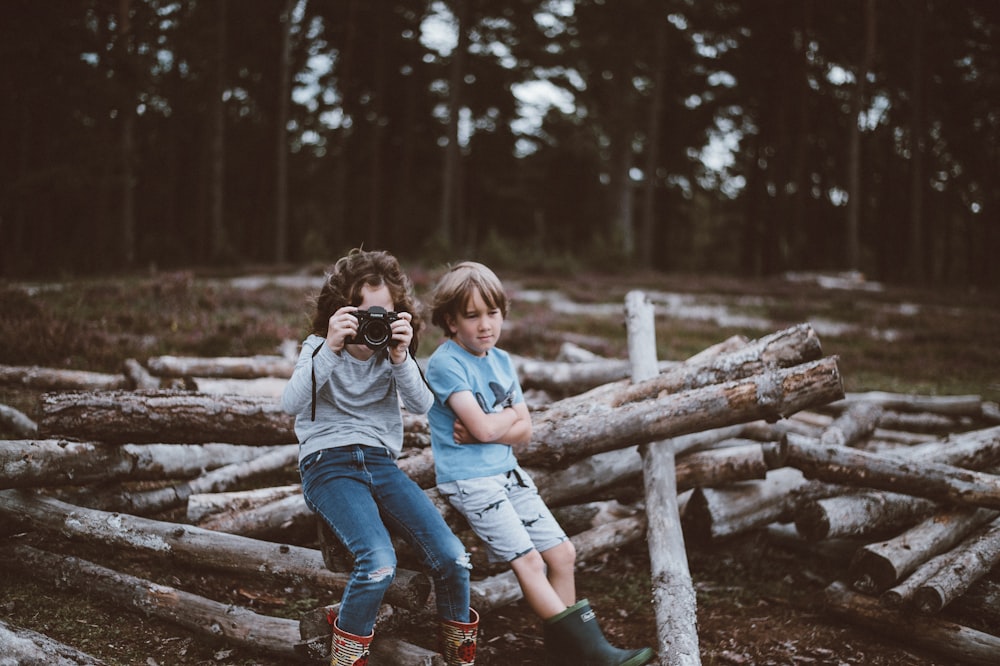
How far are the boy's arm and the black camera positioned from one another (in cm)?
53

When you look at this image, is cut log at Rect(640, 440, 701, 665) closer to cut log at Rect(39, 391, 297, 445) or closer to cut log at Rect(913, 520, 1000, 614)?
cut log at Rect(913, 520, 1000, 614)

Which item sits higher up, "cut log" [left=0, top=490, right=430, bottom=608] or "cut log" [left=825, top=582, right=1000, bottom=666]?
"cut log" [left=0, top=490, right=430, bottom=608]

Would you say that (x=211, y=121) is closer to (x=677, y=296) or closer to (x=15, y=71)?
(x=15, y=71)

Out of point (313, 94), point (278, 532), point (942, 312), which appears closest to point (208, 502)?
point (278, 532)

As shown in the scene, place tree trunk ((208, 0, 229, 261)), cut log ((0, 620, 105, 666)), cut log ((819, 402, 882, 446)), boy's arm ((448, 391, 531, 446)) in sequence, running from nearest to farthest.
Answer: cut log ((0, 620, 105, 666)) → boy's arm ((448, 391, 531, 446)) → cut log ((819, 402, 882, 446)) → tree trunk ((208, 0, 229, 261))

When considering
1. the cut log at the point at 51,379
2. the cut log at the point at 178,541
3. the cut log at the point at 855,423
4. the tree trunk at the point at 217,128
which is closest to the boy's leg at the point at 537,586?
the cut log at the point at 178,541

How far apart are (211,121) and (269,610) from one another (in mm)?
23865

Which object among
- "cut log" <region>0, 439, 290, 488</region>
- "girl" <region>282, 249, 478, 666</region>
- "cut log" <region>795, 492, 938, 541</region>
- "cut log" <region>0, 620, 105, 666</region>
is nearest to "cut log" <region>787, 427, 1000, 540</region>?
"cut log" <region>795, 492, 938, 541</region>

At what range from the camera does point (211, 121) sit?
24.5m

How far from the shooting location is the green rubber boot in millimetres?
3266

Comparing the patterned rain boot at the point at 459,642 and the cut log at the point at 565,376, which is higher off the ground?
the cut log at the point at 565,376

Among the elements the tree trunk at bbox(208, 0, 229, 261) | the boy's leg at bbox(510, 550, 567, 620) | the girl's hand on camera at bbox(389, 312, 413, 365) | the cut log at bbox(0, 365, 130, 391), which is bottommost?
the boy's leg at bbox(510, 550, 567, 620)

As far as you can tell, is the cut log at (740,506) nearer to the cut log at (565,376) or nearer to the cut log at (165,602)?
the cut log at (565,376)

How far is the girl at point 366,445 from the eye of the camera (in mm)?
3148
